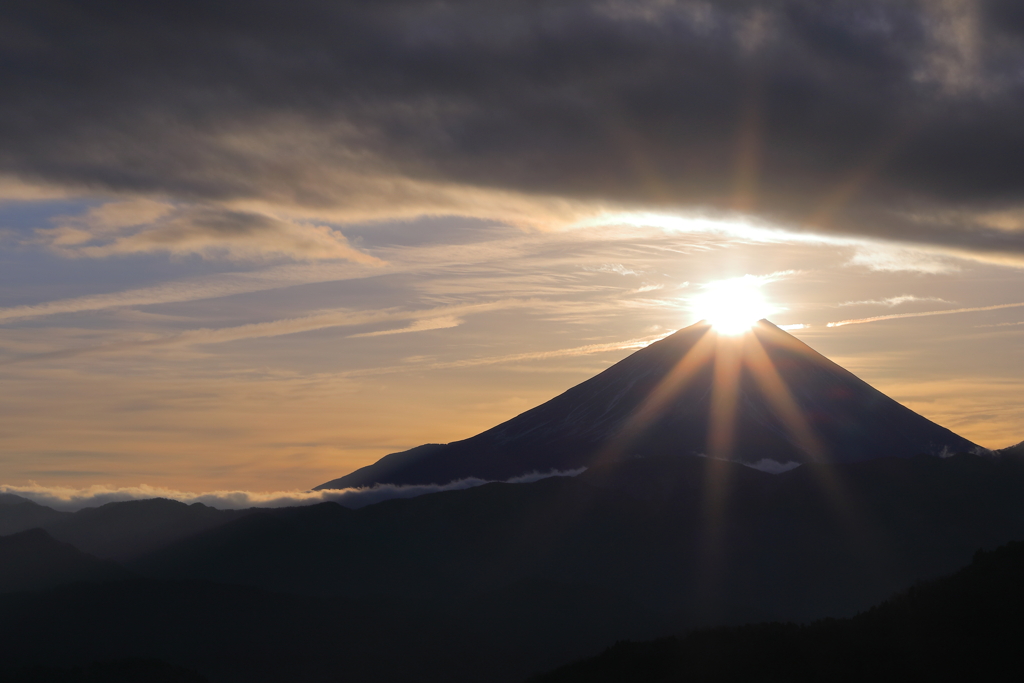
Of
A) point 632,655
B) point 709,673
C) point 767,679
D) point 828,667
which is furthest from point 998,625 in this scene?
point 632,655

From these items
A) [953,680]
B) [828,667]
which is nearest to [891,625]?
[828,667]

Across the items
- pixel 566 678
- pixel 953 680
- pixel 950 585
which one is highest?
pixel 950 585

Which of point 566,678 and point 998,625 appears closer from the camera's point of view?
point 998,625

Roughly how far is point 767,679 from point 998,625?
43.9 ft

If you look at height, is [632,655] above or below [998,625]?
below

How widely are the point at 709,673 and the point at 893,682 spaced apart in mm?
14218

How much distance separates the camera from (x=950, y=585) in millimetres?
55500

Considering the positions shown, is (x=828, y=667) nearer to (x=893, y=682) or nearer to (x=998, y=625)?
(x=893, y=682)

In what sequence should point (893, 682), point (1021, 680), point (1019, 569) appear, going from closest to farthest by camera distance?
1. point (1021, 680)
2. point (893, 682)
3. point (1019, 569)

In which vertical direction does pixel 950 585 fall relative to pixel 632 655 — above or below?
above

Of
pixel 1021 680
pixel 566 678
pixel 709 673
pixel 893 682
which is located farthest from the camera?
pixel 566 678

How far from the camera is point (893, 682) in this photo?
161 feet

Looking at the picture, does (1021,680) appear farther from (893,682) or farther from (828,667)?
(828,667)

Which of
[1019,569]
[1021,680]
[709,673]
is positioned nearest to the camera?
[1021,680]
